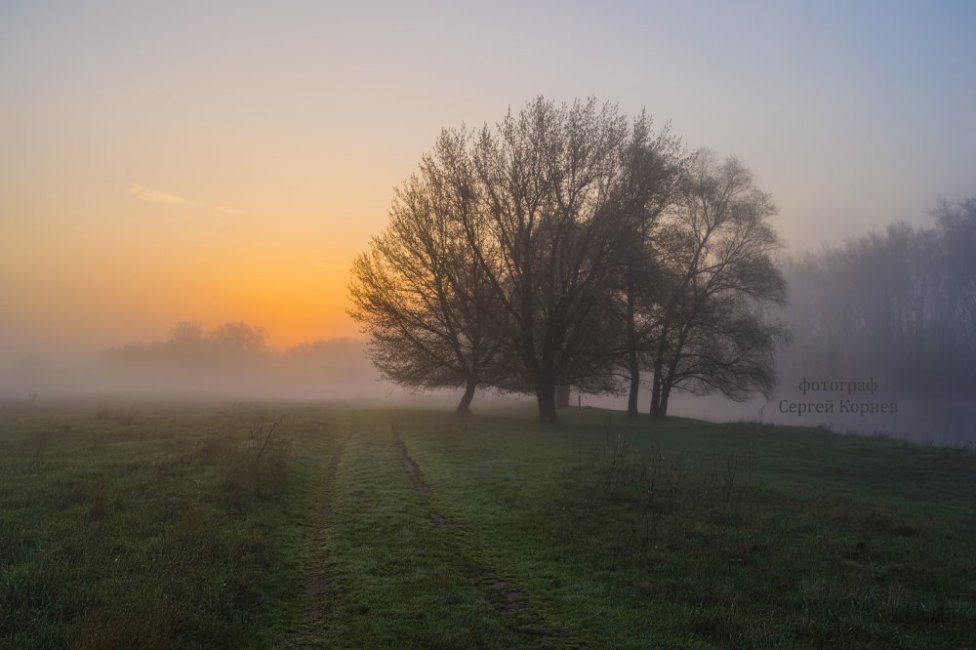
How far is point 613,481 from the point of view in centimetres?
1488

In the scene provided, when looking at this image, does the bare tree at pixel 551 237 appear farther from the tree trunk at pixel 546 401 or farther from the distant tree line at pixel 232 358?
the distant tree line at pixel 232 358

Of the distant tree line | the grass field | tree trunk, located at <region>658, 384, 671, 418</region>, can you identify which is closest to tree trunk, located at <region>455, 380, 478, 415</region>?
tree trunk, located at <region>658, 384, 671, 418</region>

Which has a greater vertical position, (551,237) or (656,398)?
(551,237)

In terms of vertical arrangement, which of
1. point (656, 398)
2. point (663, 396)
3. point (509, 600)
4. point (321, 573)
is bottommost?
point (321, 573)

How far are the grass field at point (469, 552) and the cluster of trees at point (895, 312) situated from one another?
209 feet

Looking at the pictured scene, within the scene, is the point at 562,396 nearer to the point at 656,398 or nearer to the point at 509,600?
the point at 656,398

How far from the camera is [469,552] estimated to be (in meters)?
10.1

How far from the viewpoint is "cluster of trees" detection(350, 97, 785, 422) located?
32406 mm

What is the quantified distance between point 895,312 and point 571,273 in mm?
75739

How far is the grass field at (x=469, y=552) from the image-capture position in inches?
275

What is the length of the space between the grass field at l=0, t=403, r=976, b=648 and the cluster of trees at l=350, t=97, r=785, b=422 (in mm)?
15392

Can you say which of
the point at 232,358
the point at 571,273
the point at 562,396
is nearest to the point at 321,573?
the point at 571,273

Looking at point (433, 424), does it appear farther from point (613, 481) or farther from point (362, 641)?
point (362, 641)

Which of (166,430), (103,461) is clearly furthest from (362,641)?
(166,430)
